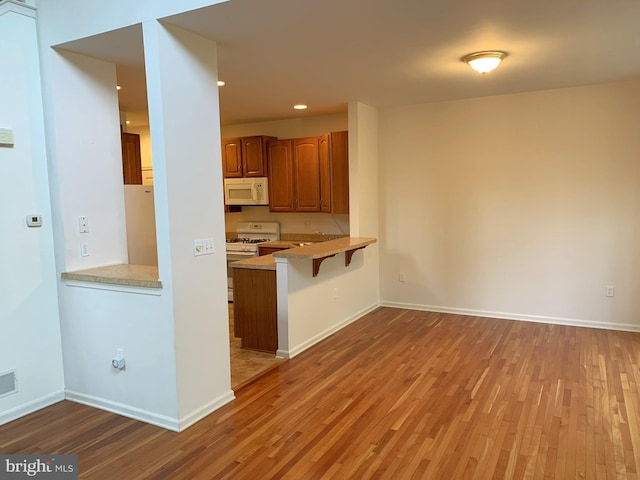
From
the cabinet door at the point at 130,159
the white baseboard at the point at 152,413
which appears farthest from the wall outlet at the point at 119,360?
the cabinet door at the point at 130,159

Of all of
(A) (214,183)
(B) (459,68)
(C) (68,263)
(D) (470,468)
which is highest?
(B) (459,68)

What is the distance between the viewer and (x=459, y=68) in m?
3.82

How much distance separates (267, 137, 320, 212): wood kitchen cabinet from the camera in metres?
5.85

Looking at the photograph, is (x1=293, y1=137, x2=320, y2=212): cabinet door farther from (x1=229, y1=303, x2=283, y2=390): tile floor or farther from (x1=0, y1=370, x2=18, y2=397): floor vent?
(x1=0, y1=370, x2=18, y2=397): floor vent

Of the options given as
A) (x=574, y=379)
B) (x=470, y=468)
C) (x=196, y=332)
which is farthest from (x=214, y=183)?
(x=574, y=379)

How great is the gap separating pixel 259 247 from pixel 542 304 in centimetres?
344

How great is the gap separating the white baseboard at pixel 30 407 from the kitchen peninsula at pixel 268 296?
5.22ft

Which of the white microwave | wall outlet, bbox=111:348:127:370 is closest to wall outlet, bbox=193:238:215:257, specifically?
wall outlet, bbox=111:348:127:370

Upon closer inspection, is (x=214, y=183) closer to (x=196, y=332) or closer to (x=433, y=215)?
(x=196, y=332)

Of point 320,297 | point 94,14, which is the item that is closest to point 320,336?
point 320,297

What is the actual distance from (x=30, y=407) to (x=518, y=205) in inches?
188

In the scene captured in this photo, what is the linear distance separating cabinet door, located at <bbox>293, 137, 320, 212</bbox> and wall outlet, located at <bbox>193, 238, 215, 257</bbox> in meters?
2.95

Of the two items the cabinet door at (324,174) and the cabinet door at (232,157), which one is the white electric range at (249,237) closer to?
the cabinet door at (232,157)

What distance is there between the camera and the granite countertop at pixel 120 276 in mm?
2867
